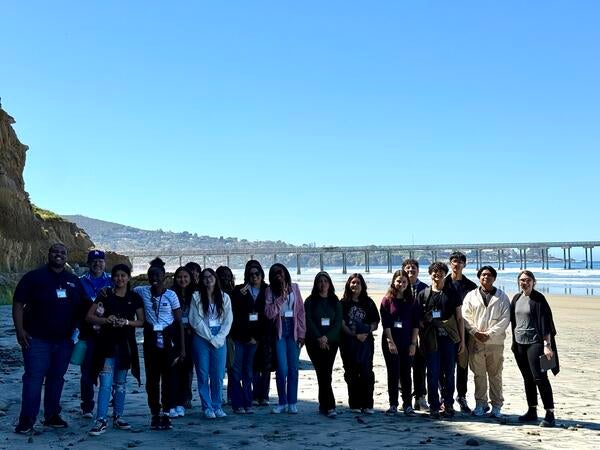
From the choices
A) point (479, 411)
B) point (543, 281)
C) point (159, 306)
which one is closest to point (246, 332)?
point (159, 306)

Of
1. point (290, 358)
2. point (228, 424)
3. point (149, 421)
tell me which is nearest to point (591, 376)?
point (290, 358)

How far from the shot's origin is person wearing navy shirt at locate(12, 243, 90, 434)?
6.08m

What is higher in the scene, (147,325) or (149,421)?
(147,325)

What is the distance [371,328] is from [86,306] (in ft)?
9.96

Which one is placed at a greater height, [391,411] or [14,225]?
[14,225]

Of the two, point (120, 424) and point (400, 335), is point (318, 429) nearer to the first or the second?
point (400, 335)

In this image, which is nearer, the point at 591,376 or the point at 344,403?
the point at 344,403

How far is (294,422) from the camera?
267 inches

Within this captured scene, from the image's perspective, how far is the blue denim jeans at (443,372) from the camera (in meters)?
7.00

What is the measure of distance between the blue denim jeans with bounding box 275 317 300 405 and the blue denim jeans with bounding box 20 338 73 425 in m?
2.20

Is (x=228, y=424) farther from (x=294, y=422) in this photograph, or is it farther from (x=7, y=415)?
(x=7, y=415)

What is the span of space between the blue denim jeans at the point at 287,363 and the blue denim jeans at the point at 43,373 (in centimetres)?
220

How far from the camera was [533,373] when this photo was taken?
6727 mm

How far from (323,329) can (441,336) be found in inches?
49.8
